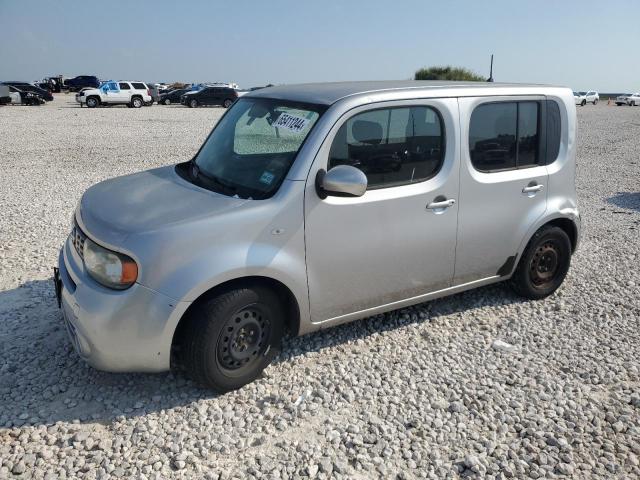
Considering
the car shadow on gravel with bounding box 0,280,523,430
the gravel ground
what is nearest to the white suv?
the gravel ground

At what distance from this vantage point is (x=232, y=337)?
3.49 meters

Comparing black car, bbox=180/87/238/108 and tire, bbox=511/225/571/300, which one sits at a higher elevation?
black car, bbox=180/87/238/108

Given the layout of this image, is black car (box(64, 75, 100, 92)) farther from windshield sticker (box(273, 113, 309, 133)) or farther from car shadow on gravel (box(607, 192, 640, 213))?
windshield sticker (box(273, 113, 309, 133))

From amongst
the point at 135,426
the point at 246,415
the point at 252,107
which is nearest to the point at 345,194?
the point at 252,107

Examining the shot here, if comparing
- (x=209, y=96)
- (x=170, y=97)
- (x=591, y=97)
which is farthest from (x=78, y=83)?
(x=591, y=97)

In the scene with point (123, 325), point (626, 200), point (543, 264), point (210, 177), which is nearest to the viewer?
point (123, 325)

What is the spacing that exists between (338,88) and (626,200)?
298 inches

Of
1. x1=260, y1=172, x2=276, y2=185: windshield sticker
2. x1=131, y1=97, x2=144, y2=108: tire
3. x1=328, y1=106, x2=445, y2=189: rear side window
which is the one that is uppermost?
x1=328, y1=106, x2=445, y2=189: rear side window

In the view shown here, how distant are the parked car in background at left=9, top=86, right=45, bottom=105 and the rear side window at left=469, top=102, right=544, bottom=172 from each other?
3378 cm

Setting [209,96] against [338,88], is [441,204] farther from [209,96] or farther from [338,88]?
[209,96]

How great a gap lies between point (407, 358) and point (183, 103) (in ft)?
111

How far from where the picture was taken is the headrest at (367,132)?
374 centimetres

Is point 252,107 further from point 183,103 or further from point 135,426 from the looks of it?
point 183,103

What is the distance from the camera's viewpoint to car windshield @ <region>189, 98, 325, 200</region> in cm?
366
